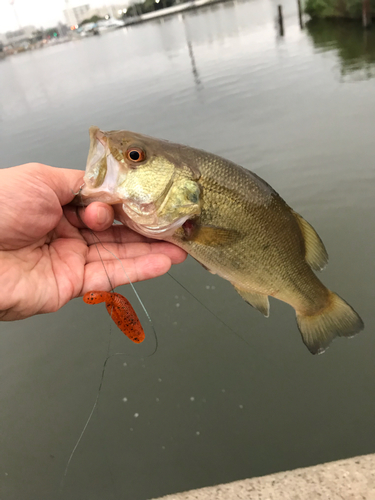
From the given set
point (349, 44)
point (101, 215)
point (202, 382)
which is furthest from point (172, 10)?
point (101, 215)

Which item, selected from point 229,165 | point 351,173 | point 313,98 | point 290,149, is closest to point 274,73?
point 313,98

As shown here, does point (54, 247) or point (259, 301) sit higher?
point (54, 247)

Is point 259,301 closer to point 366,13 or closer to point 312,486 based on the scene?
point 312,486

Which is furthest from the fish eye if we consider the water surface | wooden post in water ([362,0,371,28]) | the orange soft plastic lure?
wooden post in water ([362,0,371,28])

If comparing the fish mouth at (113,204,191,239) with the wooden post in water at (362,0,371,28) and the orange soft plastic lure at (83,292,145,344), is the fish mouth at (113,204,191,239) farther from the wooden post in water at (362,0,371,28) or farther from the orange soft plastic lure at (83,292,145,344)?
the wooden post in water at (362,0,371,28)

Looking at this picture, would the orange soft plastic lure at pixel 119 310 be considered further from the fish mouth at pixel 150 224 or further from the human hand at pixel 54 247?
the fish mouth at pixel 150 224

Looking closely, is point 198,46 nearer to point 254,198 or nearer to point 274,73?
point 274,73

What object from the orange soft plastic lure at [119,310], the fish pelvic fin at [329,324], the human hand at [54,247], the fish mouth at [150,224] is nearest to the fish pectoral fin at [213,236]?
the fish mouth at [150,224]
